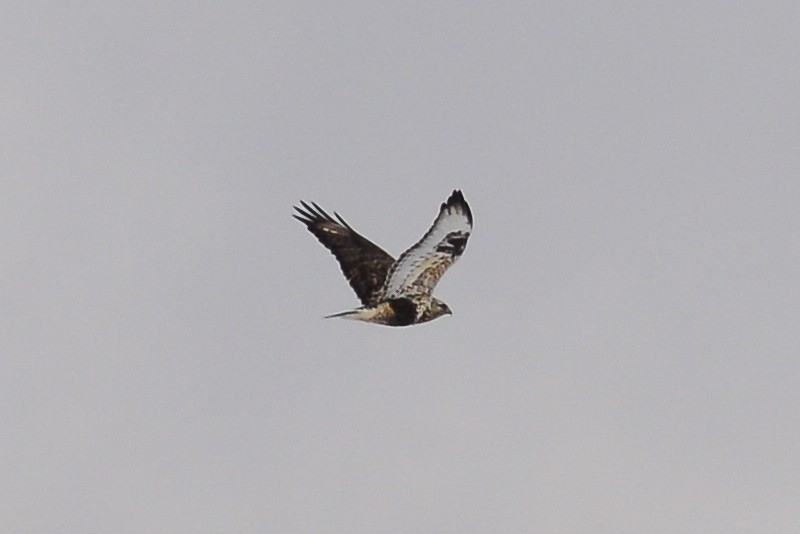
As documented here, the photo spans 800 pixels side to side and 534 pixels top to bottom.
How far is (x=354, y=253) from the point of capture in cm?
3475

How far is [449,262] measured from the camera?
32656mm

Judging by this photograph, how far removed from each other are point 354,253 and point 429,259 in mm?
2743

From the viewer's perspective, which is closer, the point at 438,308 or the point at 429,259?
the point at 429,259

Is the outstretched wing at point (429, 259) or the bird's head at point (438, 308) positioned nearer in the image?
the outstretched wing at point (429, 259)

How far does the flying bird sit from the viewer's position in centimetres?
3219

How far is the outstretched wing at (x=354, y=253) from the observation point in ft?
110

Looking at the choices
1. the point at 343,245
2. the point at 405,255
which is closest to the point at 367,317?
the point at 405,255

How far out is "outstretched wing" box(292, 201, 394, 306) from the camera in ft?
110

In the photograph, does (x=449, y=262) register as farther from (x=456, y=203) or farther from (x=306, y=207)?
(x=306, y=207)

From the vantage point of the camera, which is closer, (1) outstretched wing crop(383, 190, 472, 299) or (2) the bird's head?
(1) outstretched wing crop(383, 190, 472, 299)

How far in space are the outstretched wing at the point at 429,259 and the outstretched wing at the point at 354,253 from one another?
64 centimetres

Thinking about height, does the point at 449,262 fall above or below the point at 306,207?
below

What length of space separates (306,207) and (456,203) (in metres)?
4.59

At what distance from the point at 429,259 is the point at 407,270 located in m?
0.51
